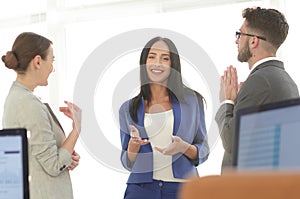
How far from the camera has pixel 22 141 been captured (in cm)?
165

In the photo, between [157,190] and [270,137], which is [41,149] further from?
[270,137]

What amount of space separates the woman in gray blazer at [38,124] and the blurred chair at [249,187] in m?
2.09

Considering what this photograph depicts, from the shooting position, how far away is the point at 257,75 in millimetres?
2361

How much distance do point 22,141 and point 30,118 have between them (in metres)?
0.83

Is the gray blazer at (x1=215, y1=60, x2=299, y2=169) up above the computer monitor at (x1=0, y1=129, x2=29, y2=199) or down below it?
above

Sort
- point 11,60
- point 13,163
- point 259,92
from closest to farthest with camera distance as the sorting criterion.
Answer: point 13,163 → point 259,92 → point 11,60

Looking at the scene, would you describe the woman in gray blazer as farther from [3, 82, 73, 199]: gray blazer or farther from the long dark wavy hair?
the long dark wavy hair

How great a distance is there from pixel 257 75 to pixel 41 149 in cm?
100

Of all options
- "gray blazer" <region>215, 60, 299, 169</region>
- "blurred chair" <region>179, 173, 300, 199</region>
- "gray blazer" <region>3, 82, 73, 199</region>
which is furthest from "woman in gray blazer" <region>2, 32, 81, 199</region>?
"blurred chair" <region>179, 173, 300, 199</region>

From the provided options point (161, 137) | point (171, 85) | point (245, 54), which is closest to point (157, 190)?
point (161, 137)

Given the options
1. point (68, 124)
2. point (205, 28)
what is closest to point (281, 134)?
point (205, 28)

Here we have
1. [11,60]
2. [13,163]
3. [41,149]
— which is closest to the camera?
[13,163]

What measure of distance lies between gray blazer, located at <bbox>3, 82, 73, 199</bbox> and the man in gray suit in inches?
28.9

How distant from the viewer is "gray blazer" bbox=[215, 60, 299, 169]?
2312mm
